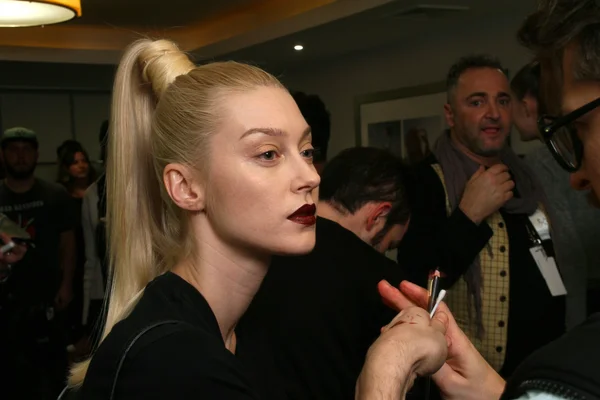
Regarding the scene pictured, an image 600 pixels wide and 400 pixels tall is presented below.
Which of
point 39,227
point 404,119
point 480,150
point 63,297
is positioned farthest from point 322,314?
point 404,119

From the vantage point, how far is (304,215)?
1075 mm

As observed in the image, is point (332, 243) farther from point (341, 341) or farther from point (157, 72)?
point (157, 72)

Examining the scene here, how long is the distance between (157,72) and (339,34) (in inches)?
144

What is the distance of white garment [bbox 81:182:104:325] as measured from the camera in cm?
394

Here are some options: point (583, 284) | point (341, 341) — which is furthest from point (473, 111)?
point (341, 341)

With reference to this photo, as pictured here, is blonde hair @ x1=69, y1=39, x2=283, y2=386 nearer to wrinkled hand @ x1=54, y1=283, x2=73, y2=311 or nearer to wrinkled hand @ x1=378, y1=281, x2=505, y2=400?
wrinkled hand @ x1=378, y1=281, x2=505, y2=400

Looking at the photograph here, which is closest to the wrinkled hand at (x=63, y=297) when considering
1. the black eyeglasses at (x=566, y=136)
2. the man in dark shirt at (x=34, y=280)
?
the man in dark shirt at (x=34, y=280)

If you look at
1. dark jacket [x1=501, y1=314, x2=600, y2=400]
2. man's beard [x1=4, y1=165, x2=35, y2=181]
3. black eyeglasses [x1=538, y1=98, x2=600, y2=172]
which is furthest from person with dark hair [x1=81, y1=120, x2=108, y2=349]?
dark jacket [x1=501, y1=314, x2=600, y2=400]

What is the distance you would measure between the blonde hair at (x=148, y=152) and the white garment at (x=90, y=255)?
2777mm

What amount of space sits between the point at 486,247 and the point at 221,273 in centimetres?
130

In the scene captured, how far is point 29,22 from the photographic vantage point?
8.95 feet

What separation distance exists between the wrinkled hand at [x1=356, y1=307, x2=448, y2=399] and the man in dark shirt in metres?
2.41

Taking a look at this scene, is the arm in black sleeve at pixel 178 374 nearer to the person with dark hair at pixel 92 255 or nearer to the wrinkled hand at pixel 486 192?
the wrinkled hand at pixel 486 192

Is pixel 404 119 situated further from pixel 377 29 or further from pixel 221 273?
pixel 221 273
